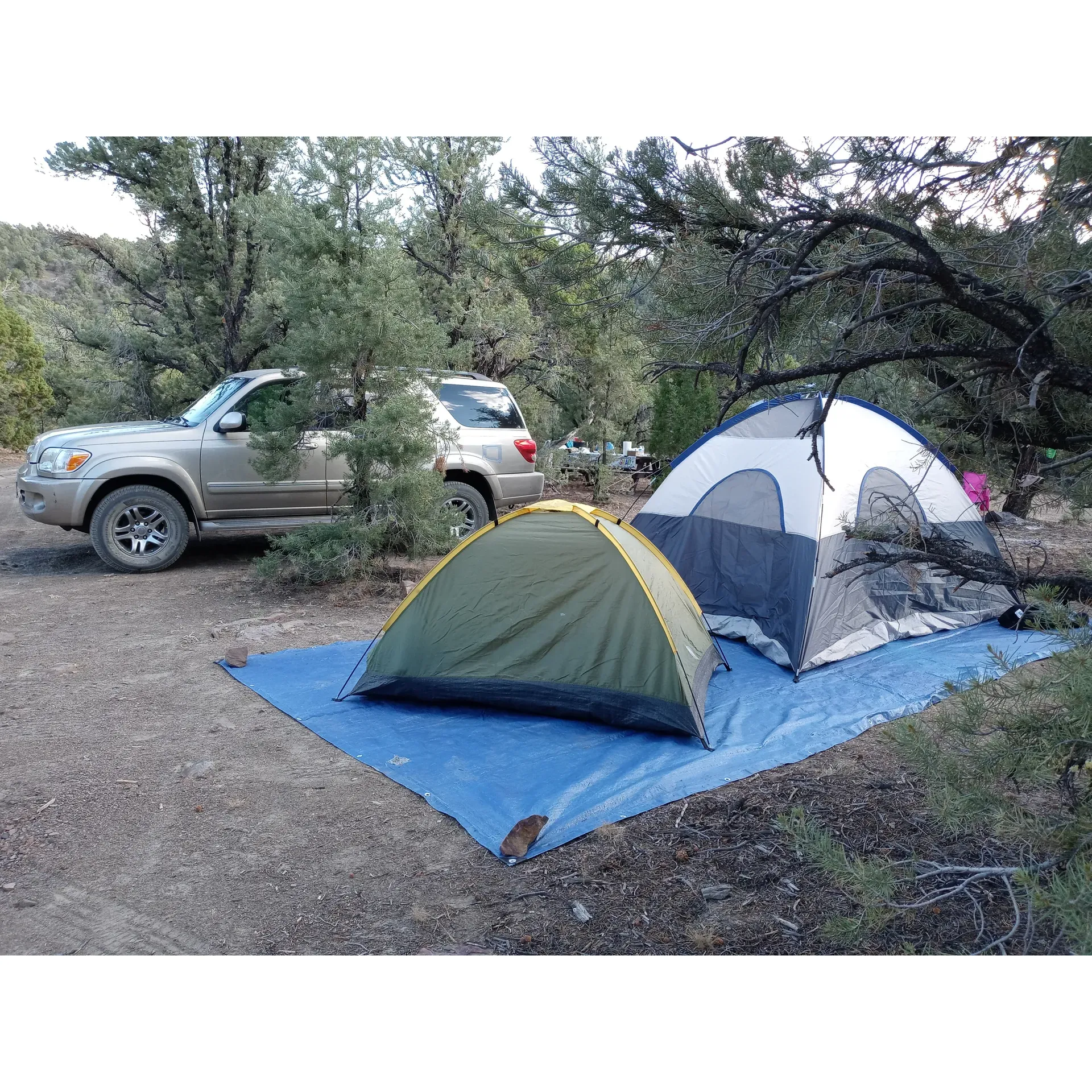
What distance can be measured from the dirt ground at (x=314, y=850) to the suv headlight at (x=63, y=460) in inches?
106

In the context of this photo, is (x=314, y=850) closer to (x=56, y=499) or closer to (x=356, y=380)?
(x=356, y=380)

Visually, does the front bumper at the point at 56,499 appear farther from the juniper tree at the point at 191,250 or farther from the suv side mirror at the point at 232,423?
the juniper tree at the point at 191,250

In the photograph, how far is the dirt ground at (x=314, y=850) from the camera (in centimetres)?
294

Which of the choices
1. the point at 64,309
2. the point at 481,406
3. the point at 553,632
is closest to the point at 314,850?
the point at 553,632

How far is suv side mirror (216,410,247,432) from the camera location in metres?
8.09

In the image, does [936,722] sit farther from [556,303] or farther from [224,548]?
[224,548]

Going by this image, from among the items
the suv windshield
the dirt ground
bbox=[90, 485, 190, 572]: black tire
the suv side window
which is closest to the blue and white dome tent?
the dirt ground

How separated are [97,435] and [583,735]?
5.94 meters

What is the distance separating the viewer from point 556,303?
18.0 feet

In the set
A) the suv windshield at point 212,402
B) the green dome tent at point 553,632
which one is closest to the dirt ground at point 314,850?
the green dome tent at point 553,632

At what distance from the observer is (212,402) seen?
8.52 m

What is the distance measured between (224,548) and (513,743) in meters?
6.22

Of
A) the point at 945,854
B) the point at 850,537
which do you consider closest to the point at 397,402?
the point at 850,537

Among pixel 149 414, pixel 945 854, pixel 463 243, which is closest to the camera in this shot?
pixel 945 854
